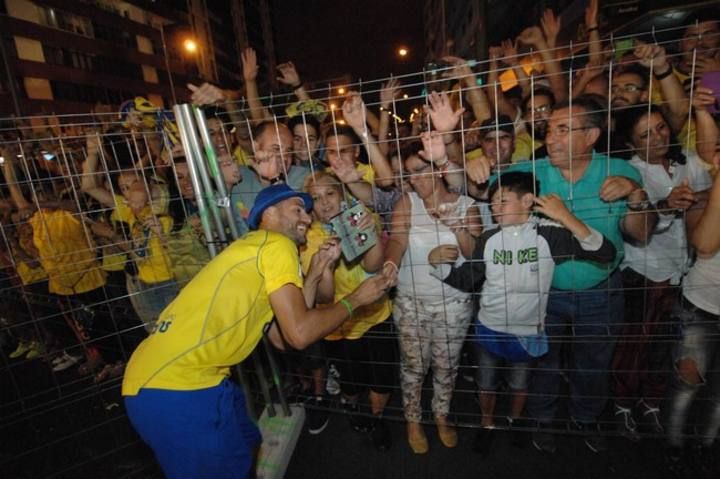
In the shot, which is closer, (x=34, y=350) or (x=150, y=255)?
(x=150, y=255)

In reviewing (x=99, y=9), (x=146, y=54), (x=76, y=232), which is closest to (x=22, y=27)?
(x=99, y=9)

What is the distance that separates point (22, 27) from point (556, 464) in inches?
1323

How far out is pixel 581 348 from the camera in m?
2.30

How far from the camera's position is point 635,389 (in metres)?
2.55

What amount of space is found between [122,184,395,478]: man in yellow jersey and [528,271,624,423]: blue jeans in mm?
1400

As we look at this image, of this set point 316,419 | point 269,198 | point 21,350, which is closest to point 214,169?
point 269,198

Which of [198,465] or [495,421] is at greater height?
[198,465]

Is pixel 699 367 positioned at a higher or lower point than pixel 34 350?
higher

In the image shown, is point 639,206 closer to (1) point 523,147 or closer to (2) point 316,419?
(1) point 523,147

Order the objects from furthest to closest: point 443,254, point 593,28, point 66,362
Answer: point 66,362 → point 593,28 → point 443,254

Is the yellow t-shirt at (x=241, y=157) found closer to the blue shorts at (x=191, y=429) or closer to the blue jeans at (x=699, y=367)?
the blue shorts at (x=191, y=429)

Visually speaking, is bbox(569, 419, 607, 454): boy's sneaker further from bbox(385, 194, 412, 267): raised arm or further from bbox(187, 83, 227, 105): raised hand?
bbox(187, 83, 227, 105): raised hand

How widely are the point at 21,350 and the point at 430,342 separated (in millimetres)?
5382

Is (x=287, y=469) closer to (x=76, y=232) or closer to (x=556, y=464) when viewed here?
(x=556, y=464)
